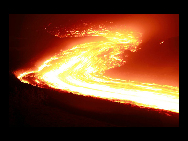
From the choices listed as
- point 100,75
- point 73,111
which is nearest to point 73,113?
point 73,111

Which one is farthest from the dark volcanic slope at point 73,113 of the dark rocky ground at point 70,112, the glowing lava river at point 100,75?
Answer: the glowing lava river at point 100,75

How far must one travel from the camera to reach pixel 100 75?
6.29 metres

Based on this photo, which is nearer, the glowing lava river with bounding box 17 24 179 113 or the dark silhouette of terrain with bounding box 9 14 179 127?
the dark silhouette of terrain with bounding box 9 14 179 127

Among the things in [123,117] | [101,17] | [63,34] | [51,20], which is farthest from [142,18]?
[123,117]

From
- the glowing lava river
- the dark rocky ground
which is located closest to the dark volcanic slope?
the dark rocky ground

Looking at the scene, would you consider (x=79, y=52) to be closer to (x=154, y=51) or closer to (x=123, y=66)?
(x=123, y=66)

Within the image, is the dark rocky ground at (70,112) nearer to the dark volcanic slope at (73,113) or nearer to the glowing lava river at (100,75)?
the dark volcanic slope at (73,113)

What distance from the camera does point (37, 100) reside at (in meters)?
4.65

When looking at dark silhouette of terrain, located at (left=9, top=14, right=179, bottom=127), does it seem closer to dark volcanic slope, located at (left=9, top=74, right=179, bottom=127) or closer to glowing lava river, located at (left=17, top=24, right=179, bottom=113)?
dark volcanic slope, located at (left=9, top=74, right=179, bottom=127)

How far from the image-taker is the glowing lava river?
4652mm

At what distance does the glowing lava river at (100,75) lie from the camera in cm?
465

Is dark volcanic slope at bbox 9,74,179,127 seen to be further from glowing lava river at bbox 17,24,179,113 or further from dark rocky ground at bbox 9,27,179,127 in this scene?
glowing lava river at bbox 17,24,179,113

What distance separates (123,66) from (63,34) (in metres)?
4.14

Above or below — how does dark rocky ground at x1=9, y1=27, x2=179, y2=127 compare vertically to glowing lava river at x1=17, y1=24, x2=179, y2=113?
below
